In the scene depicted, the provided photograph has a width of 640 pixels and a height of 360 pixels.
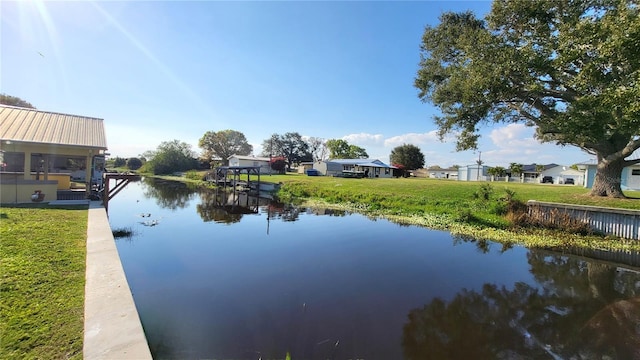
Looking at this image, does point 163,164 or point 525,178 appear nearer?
point 525,178

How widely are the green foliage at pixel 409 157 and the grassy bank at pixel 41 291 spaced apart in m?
58.6

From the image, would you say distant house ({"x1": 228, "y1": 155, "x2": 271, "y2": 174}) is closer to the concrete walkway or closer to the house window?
the house window

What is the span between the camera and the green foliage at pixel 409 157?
60969 mm

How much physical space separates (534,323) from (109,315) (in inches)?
277

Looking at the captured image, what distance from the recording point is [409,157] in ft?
201

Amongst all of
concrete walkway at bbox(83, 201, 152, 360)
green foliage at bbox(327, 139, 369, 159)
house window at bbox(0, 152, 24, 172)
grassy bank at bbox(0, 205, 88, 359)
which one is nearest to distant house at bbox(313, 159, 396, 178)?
green foliage at bbox(327, 139, 369, 159)

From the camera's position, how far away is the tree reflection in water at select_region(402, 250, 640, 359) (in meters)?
4.55

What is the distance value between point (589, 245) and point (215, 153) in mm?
67673

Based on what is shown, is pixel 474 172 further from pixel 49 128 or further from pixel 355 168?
pixel 49 128

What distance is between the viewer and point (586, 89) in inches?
475

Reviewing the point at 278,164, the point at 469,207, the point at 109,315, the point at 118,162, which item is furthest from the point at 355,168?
the point at 118,162

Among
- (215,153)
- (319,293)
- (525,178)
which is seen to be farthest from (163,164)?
(525,178)

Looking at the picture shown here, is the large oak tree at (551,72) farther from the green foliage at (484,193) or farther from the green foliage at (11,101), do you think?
the green foliage at (11,101)

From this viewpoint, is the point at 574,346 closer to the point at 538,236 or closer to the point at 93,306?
the point at 93,306
